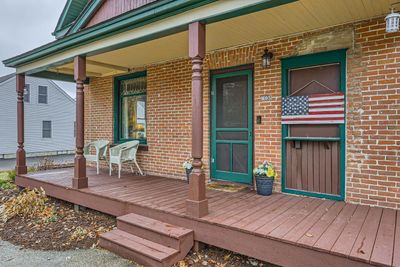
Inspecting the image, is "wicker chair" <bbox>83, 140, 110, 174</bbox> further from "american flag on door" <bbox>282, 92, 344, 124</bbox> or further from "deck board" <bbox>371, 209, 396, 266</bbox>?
"deck board" <bbox>371, 209, 396, 266</bbox>

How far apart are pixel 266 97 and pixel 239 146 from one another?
36.3 inches

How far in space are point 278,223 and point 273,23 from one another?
2.45 m

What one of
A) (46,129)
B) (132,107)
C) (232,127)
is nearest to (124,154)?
(132,107)

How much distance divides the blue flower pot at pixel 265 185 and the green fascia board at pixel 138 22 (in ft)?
7.25

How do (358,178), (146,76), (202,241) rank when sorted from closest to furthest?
(202,241) < (358,178) < (146,76)

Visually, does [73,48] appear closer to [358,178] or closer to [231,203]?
Answer: [231,203]

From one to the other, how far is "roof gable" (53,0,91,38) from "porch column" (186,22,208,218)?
578cm

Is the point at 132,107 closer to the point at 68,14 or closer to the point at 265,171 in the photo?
the point at 68,14

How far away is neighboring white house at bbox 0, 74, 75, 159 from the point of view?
17.1 meters

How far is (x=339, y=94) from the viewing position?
3.49 m

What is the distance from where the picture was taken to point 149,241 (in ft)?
9.75

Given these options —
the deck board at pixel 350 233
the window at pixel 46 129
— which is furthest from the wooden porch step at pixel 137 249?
the window at pixel 46 129

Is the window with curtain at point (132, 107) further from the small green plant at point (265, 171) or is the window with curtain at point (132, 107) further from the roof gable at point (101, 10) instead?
the small green plant at point (265, 171)

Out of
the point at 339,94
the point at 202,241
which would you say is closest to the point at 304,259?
the point at 202,241
